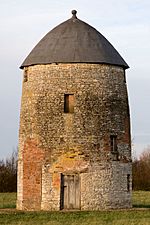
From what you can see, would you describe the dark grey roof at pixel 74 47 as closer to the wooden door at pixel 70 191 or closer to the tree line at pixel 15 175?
the wooden door at pixel 70 191

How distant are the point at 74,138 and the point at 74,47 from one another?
13.4ft

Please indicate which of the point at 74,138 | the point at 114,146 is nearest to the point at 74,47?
the point at 74,138

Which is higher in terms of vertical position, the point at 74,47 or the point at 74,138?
the point at 74,47

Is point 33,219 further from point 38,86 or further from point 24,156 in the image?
point 38,86

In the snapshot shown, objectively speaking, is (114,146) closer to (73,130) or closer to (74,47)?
(73,130)

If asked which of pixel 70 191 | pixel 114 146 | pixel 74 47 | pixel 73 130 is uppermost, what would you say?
pixel 74 47

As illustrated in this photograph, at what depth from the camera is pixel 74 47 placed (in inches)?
1142

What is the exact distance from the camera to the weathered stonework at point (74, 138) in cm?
2834

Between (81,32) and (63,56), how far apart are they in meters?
1.71

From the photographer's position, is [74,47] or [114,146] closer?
[74,47]

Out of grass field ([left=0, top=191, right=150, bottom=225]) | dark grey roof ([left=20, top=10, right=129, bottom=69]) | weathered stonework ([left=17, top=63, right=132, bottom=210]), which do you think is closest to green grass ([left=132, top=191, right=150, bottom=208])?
weathered stonework ([left=17, top=63, right=132, bottom=210])

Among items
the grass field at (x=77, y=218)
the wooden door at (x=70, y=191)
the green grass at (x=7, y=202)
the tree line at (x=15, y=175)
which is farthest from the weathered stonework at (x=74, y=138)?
the tree line at (x=15, y=175)

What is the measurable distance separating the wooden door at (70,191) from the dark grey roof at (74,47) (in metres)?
5.15

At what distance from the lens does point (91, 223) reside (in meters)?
23.5
